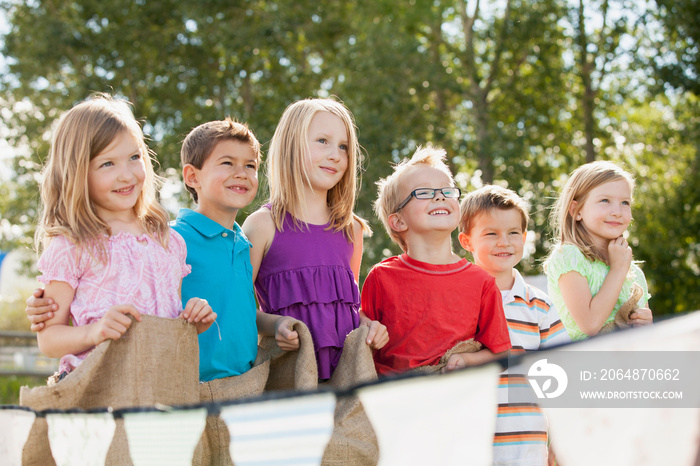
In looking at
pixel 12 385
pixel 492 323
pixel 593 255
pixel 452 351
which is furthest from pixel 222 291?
pixel 12 385

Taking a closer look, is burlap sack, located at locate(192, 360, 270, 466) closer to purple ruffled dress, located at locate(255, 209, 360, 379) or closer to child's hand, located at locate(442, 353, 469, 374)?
purple ruffled dress, located at locate(255, 209, 360, 379)

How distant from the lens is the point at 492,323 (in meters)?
2.72

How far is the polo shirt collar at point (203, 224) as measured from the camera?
2777 millimetres

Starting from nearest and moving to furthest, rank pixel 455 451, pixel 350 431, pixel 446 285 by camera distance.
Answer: pixel 455 451 < pixel 350 431 < pixel 446 285

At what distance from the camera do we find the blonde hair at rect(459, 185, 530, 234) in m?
3.15

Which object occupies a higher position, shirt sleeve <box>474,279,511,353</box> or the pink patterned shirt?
the pink patterned shirt

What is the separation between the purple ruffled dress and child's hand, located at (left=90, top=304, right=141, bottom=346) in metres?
0.82

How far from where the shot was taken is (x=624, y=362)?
151cm

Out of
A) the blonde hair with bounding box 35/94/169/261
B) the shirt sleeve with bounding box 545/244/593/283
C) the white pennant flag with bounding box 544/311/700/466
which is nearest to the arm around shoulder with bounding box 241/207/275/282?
the blonde hair with bounding box 35/94/169/261

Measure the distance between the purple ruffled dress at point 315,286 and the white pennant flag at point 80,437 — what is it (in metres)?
1.09

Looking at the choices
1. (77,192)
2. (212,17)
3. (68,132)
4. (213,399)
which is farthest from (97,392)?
(212,17)

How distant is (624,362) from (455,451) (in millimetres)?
420

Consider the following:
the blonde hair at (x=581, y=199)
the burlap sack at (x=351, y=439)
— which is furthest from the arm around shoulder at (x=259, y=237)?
the blonde hair at (x=581, y=199)

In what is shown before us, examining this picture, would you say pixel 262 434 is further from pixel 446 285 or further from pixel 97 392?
pixel 446 285
